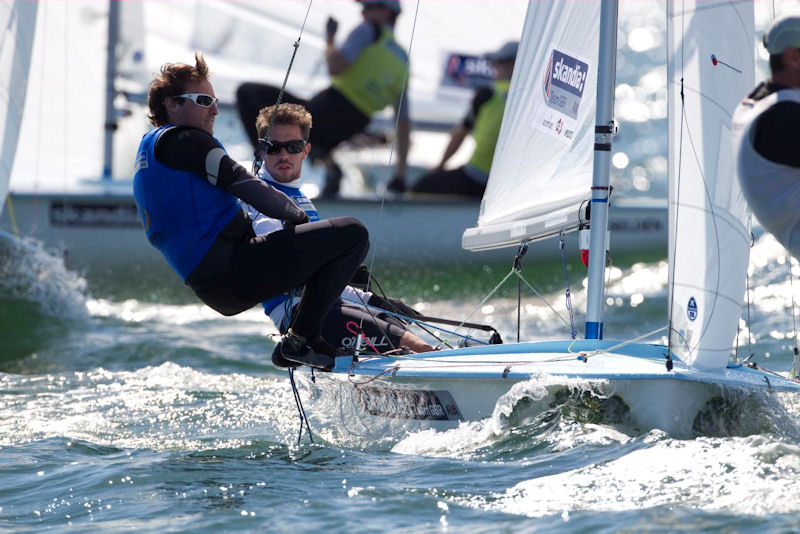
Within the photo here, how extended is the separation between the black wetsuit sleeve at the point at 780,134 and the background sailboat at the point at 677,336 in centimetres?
67

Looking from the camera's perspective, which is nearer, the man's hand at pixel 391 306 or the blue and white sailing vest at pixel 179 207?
the blue and white sailing vest at pixel 179 207

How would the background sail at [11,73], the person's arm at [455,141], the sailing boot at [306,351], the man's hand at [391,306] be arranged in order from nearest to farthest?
the sailing boot at [306,351] < the man's hand at [391,306] < the background sail at [11,73] < the person's arm at [455,141]

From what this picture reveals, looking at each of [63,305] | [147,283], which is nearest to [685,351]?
[63,305]

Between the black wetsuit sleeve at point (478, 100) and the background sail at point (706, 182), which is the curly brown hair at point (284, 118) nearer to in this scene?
the background sail at point (706, 182)

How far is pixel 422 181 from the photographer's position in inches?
363

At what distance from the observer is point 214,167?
382cm

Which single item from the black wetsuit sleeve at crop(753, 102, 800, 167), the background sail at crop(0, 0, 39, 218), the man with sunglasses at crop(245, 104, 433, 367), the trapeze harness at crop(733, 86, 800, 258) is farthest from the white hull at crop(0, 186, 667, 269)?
the black wetsuit sleeve at crop(753, 102, 800, 167)

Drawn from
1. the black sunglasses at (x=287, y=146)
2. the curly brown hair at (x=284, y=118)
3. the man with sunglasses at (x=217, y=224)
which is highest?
the curly brown hair at (x=284, y=118)

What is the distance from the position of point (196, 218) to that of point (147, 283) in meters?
4.70

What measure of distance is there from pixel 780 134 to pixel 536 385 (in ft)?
3.38

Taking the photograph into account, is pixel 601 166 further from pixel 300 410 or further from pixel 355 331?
pixel 300 410

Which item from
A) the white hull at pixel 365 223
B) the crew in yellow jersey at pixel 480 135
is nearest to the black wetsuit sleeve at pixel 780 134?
the white hull at pixel 365 223

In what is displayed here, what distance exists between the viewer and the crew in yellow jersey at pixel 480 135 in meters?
8.72

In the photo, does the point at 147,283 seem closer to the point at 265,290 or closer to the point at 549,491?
the point at 265,290
